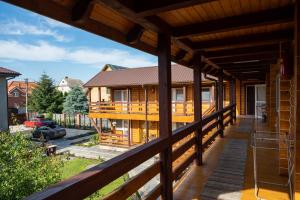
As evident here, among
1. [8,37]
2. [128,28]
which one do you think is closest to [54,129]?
[128,28]

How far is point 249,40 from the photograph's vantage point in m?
3.97

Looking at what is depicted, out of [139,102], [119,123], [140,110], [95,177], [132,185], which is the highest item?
[139,102]

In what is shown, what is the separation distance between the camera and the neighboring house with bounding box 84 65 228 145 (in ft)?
46.7

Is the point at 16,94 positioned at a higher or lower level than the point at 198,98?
higher

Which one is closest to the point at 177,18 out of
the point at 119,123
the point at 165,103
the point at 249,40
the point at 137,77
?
the point at 165,103

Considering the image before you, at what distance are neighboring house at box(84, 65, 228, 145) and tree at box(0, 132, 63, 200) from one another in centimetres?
816

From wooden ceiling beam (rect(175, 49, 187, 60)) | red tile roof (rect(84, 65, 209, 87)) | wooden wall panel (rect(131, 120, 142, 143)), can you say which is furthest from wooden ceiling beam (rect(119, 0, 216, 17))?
wooden wall panel (rect(131, 120, 142, 143))

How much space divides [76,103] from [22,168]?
2157 centimetres

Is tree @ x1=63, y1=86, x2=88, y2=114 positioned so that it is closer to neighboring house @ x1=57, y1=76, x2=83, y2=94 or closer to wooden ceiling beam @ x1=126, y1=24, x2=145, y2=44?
neighboring house @ x1=57, y1=76, x2=83, y2=94

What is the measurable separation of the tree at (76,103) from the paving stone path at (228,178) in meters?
22.2

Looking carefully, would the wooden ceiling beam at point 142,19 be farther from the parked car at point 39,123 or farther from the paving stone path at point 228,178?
the parked car at point 39,123

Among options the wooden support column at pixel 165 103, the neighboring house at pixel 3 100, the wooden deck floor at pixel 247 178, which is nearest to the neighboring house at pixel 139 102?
the neighboring house at pixel 3 100

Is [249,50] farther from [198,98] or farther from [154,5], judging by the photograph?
[154,5]

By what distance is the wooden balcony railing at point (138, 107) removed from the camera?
13.8 metres
